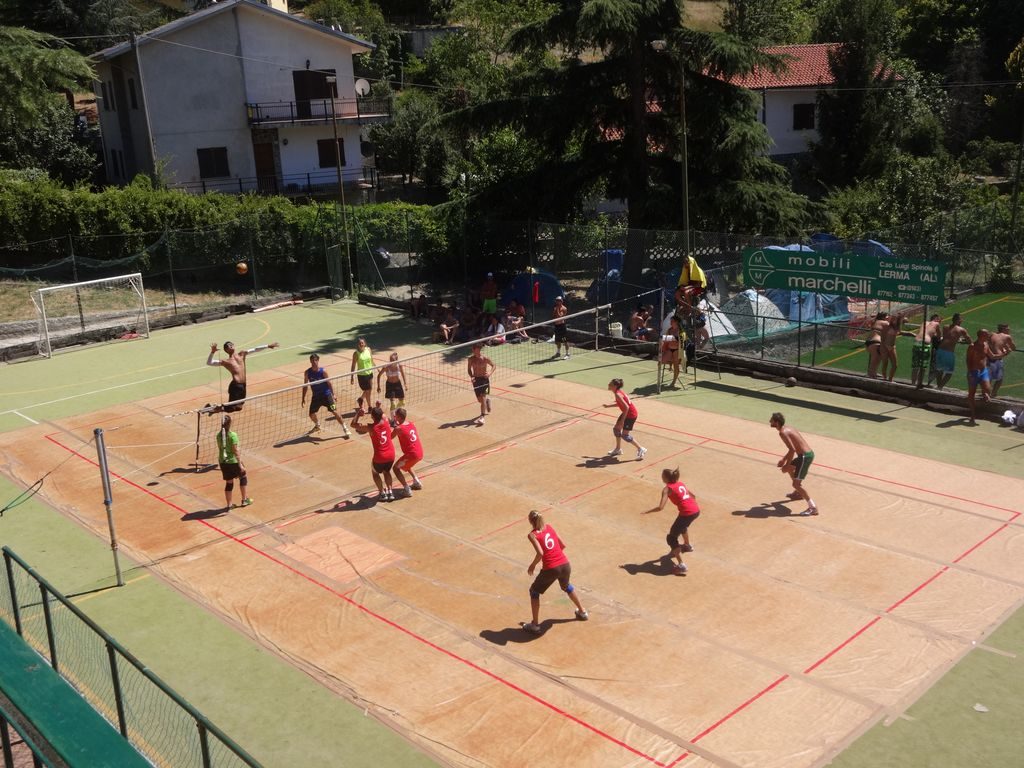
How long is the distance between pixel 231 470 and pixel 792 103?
48340 mm

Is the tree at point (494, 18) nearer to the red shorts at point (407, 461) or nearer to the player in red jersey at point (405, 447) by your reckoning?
the player in red jersey at point (405, 447)

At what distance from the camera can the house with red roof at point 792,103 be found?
5575cm

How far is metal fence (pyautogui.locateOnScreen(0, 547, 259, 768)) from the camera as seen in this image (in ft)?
33.4

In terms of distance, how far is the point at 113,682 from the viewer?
10.1 meters

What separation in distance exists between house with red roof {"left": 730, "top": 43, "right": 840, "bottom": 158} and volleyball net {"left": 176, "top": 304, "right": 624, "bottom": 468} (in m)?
32.8

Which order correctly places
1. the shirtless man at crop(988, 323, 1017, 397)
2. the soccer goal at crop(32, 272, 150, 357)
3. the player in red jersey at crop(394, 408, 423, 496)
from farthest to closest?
the soccer goal at crop(32, 272, 150, 357) < the shirtless man at crop(988, 323, 1017, 397) < the player in red jersey at crop(394, 408, 423, 496)

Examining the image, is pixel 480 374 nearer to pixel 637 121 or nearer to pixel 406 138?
pixel 637 121

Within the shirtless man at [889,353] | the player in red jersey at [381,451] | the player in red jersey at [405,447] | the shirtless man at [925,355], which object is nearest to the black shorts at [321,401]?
the player in red jersey at [381,451]

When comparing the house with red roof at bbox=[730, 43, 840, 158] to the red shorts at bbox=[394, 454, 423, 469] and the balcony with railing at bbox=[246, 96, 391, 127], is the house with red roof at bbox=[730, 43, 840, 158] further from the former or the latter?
the red shorts at bbox=[394, 454, 423, 469]

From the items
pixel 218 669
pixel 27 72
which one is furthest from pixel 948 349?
pixel 27 72

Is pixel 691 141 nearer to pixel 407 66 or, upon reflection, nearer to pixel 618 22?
pixel 618 22

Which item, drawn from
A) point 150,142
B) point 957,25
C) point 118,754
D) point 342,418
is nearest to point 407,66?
point 150,142

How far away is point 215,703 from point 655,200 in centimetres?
2164

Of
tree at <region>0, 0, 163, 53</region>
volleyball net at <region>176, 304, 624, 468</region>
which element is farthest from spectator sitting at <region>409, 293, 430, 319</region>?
tree at <region>0, 0, 163, 53</region>
